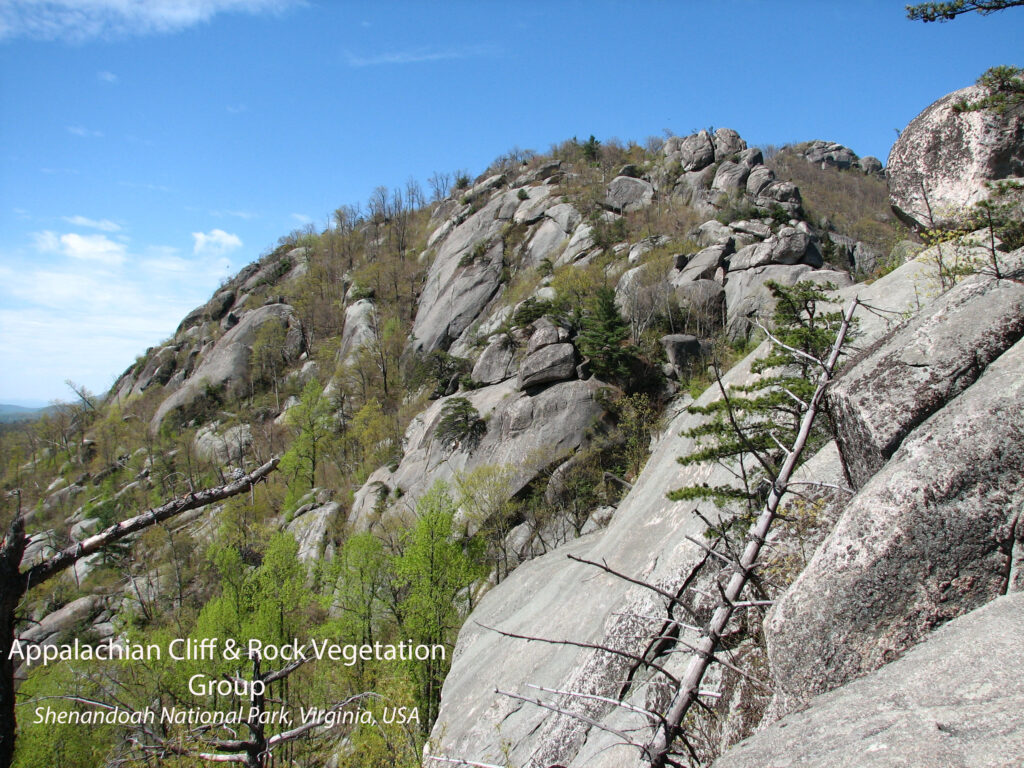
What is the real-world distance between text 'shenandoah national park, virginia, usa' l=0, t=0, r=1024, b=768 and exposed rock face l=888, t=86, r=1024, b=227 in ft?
0.15

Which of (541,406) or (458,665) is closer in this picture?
(458,665)

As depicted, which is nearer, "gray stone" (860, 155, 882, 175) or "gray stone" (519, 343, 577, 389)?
"gray stone" (519, 343, 577, 389)

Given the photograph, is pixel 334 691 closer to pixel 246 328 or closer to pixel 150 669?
pixel 150 669

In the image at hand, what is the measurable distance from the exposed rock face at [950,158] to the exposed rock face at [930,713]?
623 centimetres

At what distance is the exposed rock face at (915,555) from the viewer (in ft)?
12.8

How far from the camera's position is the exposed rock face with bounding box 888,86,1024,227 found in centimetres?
731

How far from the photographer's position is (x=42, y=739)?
2302 cm

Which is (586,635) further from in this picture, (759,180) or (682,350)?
(759,180)

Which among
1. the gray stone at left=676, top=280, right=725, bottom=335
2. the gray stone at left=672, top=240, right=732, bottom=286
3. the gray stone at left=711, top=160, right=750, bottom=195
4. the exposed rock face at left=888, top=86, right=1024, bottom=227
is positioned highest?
the gray stone at left=711, top=160, right=750, bottom=195

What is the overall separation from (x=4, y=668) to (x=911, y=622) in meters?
5.96

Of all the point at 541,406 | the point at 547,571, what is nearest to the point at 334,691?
the point at 547,571

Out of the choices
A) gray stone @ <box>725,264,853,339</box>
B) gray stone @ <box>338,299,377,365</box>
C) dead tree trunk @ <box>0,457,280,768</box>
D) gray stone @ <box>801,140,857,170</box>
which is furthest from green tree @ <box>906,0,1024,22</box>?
gray stone @ <box>801,140,857,170</box>

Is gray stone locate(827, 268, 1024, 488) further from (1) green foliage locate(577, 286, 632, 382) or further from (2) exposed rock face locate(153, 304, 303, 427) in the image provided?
(2) exposed rock face locate(153, 304, 303, 427)

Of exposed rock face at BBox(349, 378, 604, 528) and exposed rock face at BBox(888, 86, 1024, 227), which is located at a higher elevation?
exposed rock face at BBox(888, 86, 1024, 227)
